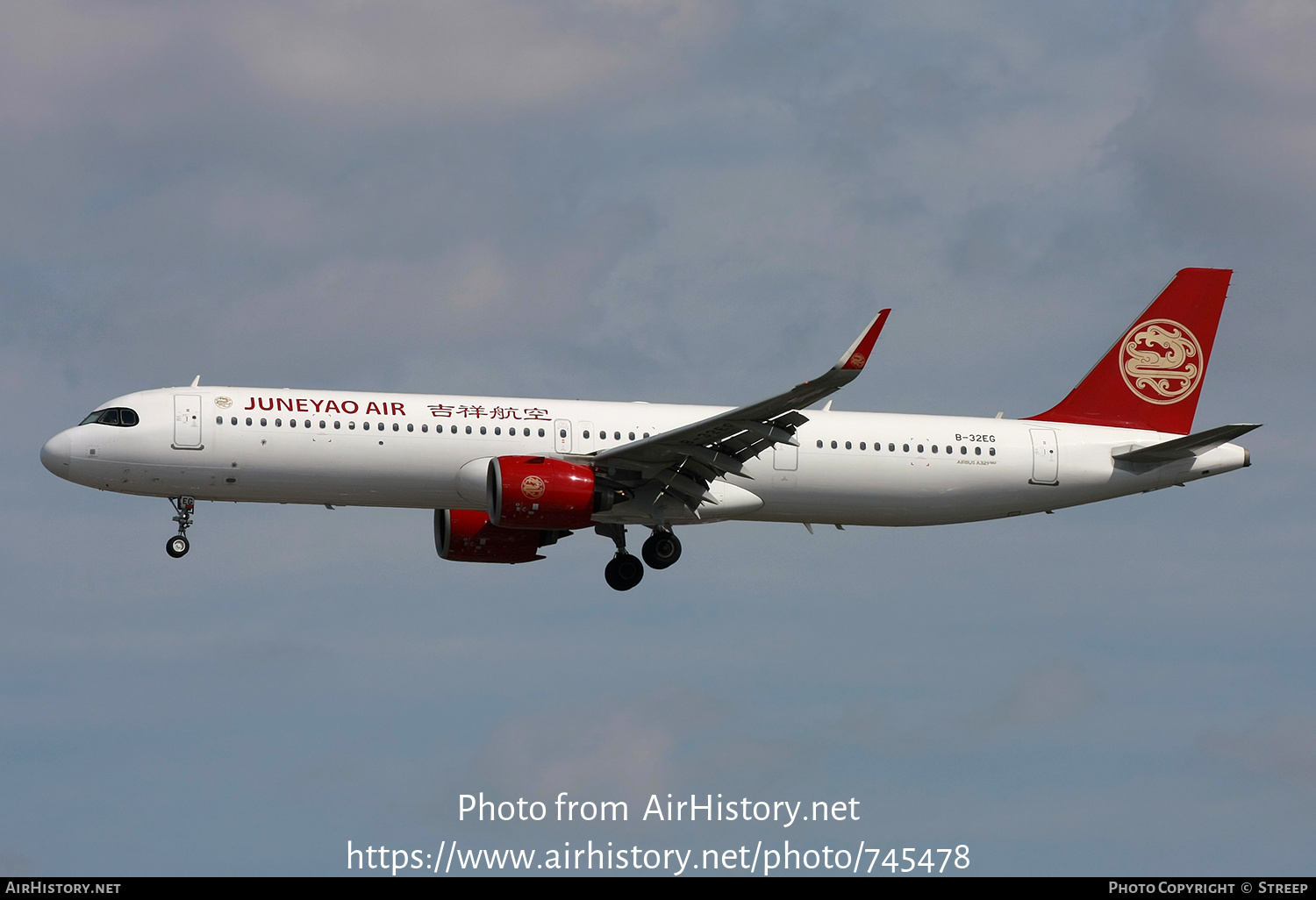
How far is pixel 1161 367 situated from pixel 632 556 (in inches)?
657

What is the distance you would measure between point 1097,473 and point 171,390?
24.7 metres

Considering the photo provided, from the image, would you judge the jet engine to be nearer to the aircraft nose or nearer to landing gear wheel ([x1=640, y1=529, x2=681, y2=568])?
landing gear wheel ([x1=640, y1=529, x2=681, y2=568])

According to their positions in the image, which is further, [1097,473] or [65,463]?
[1097,473]

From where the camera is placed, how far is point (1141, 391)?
161 ft

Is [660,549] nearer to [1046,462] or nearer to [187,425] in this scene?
[1046,462]

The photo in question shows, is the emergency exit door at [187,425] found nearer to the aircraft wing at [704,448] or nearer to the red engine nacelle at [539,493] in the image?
the red engine nacelle at [539,493]

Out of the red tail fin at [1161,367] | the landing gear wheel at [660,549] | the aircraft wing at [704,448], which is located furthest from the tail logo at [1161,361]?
the landing gear wheel at [660,549]

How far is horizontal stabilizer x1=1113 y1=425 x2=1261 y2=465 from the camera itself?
44812mm

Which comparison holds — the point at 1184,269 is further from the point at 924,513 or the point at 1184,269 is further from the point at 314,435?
the point at 314,435

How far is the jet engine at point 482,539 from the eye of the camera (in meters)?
46.6

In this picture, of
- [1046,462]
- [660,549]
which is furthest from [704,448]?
[1046,462]

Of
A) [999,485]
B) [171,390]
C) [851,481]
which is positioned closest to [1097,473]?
[999,485]

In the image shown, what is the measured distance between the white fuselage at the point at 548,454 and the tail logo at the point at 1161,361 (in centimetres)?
271

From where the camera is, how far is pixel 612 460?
4181 centimetres
